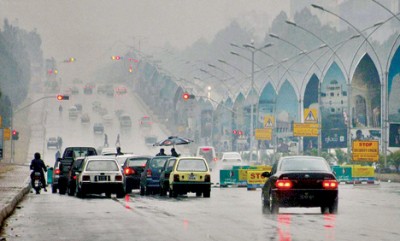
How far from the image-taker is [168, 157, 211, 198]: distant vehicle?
137 ft

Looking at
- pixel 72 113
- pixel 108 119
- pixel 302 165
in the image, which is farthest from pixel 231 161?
pixel 72 113

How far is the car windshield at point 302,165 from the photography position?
92.8ft

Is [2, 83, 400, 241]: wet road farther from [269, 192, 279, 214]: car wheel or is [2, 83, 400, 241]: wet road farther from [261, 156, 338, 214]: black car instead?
[261, 156, 338, 214]: black car

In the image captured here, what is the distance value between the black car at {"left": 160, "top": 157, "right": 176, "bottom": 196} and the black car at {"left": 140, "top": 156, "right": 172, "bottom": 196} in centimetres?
61

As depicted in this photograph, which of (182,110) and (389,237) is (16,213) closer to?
(389,237)

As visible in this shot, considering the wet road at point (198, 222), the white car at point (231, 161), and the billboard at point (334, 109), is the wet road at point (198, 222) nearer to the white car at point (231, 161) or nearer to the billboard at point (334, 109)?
the billboard at point (334, 109)

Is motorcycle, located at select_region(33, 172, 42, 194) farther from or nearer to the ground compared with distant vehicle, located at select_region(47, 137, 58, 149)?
nearer to the ground

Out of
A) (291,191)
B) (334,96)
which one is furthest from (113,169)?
(334,96)

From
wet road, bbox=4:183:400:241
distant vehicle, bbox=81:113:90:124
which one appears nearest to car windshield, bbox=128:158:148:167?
wet road, bbox=4:183:400:241

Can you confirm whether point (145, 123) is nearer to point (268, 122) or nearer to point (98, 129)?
point (98, 129)

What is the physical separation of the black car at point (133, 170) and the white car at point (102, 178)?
634cm

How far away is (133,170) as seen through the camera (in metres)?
48.2

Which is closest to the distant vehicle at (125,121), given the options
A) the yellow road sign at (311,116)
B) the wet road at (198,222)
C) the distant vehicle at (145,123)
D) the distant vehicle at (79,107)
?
the distant vehicle at (145,123)

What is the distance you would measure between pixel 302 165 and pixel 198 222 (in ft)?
15.7
